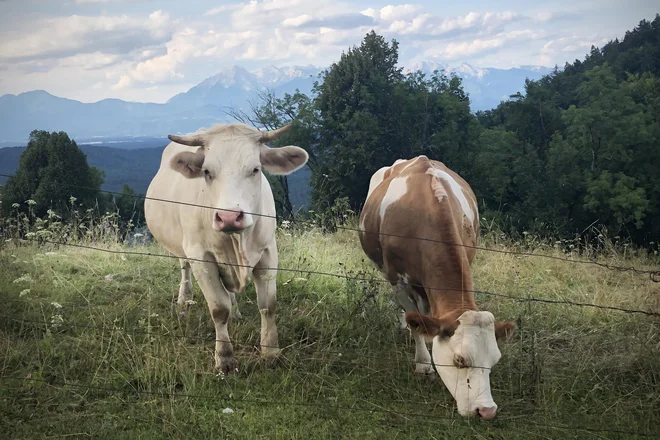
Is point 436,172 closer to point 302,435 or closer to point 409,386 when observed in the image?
point 409,386

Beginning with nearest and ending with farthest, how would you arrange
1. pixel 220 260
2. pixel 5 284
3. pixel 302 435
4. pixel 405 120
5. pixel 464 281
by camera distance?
pixel 302 435, pixel 464 281, pixel 220 260, pixel 5 284, pixel 405 120

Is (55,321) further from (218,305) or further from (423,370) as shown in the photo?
(423,370)

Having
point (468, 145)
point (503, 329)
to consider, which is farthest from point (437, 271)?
point (468, 145)

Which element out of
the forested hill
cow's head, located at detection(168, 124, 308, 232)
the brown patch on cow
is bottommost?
the forested hill

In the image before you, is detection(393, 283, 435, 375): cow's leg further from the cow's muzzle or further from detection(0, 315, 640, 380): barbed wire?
the cow's muzzle

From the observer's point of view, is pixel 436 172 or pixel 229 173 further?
pixel 436 172

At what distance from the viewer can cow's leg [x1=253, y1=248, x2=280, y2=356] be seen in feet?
15.6

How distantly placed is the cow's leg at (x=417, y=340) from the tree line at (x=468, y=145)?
25.5 meters

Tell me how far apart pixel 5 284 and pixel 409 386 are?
180 inches

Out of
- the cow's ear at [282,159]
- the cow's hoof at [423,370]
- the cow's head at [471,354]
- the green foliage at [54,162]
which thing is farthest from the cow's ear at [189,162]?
the green foliage at [54,162]

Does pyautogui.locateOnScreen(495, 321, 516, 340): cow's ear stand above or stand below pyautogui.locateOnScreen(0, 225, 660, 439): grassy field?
above

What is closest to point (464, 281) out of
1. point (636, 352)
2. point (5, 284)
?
point (636, 352)

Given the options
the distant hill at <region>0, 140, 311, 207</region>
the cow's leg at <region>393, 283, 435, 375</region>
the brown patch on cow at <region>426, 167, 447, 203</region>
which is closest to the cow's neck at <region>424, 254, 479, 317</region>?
the cow's leg at <region>393, 283, 435, 375</region>

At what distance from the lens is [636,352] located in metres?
4.55
